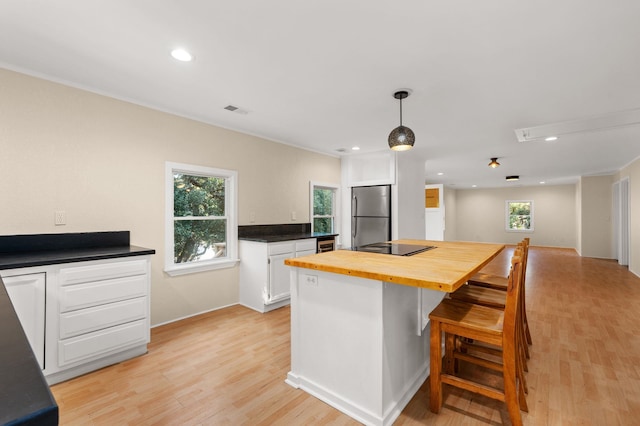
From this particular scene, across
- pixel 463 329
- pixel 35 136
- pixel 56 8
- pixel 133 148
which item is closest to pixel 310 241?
pixel 133 148

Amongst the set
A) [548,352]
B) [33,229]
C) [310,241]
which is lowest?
[548,352]

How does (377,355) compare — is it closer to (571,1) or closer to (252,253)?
(571,1)

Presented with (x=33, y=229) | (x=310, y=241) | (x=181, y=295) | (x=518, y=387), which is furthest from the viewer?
(x=310, y=241)

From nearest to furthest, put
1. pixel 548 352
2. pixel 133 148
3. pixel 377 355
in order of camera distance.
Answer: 1. pixel 377 355
2. pixel 548 352
3. pixel 133 148

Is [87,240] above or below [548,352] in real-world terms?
above

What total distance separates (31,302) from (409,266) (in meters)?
2.48

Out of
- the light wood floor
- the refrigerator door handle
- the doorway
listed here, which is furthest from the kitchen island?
the doorway

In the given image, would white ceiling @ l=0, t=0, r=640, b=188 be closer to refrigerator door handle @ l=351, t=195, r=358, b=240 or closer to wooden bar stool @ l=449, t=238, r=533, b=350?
wooden bar stool @ l=449, t=238, r=533, b=350

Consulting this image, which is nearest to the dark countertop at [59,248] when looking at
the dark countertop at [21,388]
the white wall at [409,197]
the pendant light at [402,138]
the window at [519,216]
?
the dark countertop at [21,388]

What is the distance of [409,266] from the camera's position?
1.81 m

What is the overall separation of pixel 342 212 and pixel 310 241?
1.61 metres

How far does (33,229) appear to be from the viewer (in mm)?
2416

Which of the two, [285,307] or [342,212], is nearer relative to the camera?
[285,307]

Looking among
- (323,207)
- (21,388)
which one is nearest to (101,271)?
(21,388)
